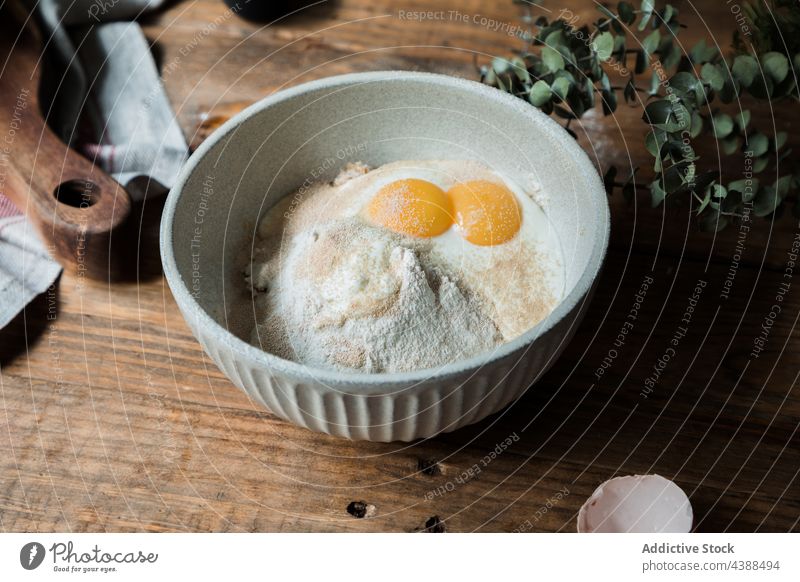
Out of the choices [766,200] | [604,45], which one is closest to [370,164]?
[604,45]

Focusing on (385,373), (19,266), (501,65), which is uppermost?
(501,65)

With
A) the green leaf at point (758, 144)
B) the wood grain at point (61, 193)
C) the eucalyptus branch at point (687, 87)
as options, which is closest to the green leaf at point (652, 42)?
the eucalyptus branch at point (687, 87)

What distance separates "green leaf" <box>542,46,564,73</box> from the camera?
2.15ft

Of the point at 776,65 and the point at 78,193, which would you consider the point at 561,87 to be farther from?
the point at 78,193

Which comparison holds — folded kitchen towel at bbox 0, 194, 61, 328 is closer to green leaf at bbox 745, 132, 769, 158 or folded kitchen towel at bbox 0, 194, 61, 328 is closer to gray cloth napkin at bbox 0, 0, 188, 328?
gray cloth napkin at bbox 0, 0, 188, 328

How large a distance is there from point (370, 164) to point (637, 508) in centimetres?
35

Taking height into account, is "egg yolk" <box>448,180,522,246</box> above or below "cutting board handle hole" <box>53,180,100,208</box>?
above

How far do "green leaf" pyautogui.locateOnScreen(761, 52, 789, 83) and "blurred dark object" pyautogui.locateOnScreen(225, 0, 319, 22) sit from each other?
50cm

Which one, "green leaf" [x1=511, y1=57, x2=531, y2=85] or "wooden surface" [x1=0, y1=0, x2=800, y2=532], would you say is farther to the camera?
"green leaf" [x1=511, y1=57, x2=531, y2=85]

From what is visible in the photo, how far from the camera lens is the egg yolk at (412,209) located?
1.99ft

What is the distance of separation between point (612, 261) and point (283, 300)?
11.3 inches

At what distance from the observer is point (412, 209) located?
0.61m

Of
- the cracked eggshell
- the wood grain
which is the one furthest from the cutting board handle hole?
the cracked eggshell
